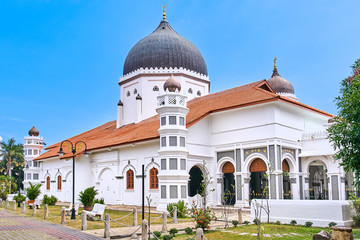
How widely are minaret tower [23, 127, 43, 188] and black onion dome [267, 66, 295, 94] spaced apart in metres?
24.6

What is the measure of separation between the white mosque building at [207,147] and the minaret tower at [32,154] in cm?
1002

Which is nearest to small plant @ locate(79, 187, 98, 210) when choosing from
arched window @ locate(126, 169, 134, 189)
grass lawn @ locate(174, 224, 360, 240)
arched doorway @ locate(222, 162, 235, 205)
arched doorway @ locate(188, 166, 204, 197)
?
arched window @ locate(126, 169, 134, 189)

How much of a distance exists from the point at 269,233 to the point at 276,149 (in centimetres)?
868

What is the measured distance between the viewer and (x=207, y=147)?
2367 cm

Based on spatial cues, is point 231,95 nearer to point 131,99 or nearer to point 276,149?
point 276,149

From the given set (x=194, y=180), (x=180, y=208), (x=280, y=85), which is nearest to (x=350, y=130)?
(x=180, y=208)

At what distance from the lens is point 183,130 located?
2108 centimetres

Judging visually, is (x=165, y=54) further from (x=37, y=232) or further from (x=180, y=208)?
(x=37, y=232)

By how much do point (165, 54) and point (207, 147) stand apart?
1079 centimetres

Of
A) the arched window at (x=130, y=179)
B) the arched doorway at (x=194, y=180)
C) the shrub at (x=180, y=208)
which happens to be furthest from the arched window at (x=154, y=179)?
the shrub at (x=180, y=208)

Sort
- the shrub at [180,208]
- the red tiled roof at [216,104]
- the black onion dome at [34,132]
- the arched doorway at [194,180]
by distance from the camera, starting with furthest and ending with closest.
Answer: the black onion dome at [34,132] → the arched doorway at [194,180] → the red tiled roof at [216,104] → the shrub at [180,208]

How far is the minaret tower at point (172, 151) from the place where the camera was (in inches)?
812

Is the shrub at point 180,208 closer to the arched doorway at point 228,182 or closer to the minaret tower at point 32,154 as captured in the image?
the arched doorway at point 228,182

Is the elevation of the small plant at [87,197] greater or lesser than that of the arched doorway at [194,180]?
lesser
